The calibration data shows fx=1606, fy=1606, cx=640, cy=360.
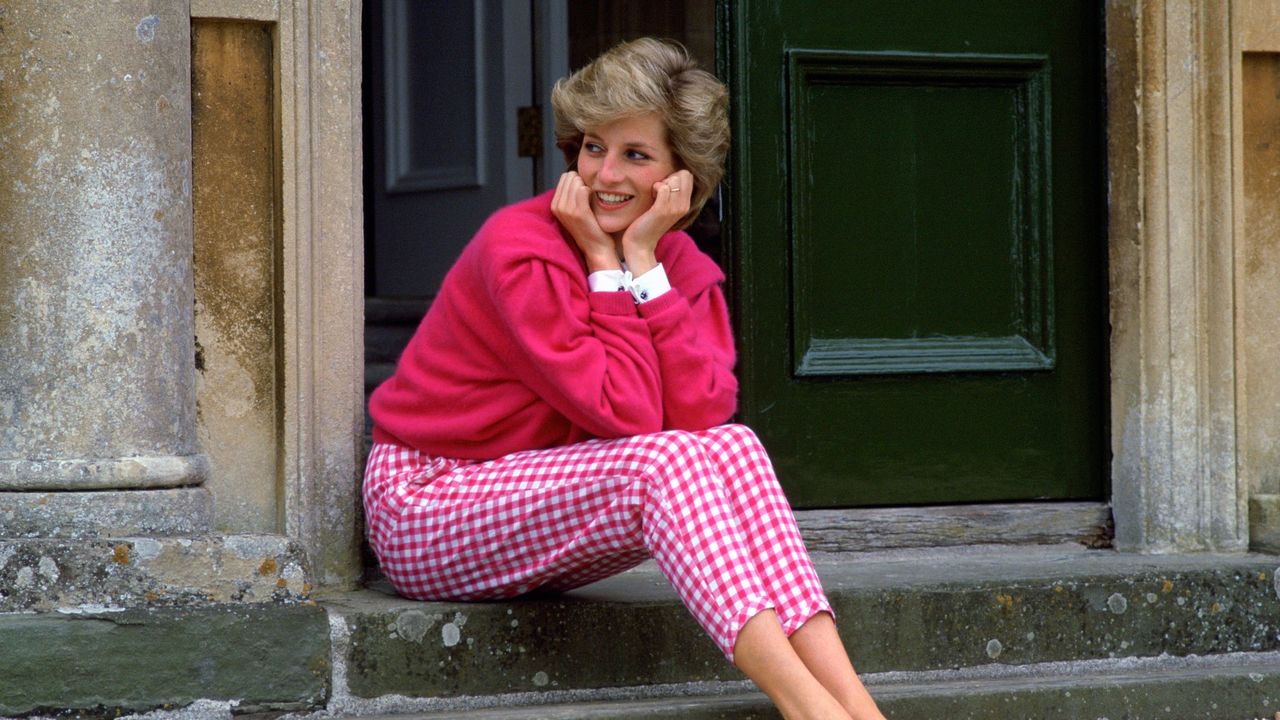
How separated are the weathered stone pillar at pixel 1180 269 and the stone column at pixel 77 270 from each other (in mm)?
2079

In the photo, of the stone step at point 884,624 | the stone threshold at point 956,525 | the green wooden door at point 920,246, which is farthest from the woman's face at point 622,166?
the stone threshold at point 956,525

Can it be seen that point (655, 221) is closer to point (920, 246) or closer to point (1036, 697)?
point (920, 246)

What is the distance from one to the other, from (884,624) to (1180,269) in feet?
3.59

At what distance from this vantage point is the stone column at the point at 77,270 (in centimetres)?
268

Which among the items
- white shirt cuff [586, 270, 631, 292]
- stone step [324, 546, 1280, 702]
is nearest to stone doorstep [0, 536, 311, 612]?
stone step [324, 546, 1280, 702]

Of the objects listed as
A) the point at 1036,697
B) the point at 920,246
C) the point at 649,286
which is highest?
the point at 920,246

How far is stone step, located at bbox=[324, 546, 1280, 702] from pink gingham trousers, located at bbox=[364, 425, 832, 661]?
0.30ft

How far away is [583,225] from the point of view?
2865 mm

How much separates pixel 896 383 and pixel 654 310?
99 cm

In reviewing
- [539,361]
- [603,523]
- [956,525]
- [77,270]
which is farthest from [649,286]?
[956,525]

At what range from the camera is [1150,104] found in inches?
138

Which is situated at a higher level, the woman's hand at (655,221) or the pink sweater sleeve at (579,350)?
→ the woman's hand at (655,221)

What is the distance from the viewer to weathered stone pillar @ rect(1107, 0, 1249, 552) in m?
3.51

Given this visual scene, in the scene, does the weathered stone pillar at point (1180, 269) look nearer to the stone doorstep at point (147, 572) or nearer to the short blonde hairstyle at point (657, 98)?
the short blonde hairstyle at point (657, 98)
